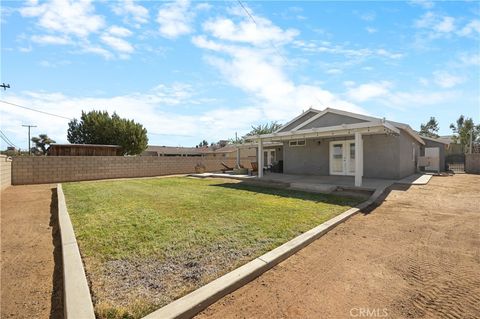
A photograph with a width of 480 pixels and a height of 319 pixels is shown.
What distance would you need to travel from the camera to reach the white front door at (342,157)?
12219 millimetres

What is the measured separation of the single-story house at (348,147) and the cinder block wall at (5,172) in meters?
11.2

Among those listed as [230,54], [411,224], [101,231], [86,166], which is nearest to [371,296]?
[411,224]

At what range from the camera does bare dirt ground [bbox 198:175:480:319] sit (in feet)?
7.89

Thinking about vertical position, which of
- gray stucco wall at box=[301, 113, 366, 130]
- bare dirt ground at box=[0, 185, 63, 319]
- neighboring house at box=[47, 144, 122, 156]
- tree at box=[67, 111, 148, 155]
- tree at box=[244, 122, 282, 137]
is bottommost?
bare dirt ground at box=[0, 185, 63, 319]

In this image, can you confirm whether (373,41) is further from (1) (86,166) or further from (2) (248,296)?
(1) (86,166)

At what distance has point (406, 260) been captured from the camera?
11.6ft

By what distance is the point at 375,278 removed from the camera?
302cm

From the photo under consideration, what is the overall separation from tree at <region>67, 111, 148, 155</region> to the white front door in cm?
2639

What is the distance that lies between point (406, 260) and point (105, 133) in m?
32.8

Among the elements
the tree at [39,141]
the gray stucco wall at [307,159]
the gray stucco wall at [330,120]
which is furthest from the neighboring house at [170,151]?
the gray stucco wall at [330,120]

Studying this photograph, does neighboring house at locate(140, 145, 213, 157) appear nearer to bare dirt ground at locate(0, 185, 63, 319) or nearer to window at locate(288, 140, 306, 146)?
window at locate(288, 140, 306, 146)

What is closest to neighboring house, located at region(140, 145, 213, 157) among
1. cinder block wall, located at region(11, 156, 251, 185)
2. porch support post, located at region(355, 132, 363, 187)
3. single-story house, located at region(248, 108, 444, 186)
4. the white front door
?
cinder block wall, located at region(11, 156, 251, 185)

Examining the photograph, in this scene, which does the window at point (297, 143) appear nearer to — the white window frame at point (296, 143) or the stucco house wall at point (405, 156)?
the white window frame at point (296, 143)

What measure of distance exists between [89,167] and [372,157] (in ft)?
51.5
